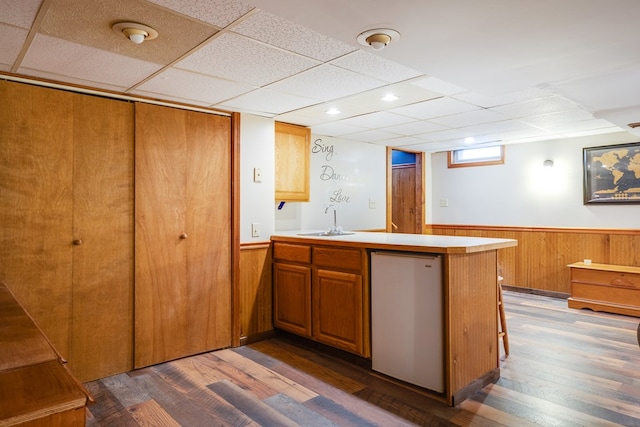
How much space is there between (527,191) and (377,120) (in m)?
2.75

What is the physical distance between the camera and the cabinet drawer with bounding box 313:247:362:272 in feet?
9.61

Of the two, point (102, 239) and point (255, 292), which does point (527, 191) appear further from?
point (102, 239)

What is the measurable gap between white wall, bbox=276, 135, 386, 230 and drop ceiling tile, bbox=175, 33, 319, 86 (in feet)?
5.99

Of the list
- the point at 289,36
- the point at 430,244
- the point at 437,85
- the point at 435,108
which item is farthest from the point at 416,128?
the point at 289,36

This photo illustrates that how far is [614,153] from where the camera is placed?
464cm

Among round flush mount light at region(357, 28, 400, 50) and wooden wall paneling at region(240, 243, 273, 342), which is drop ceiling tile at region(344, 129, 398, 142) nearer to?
wooden wall paneling at region(240, 243, 273, 342)

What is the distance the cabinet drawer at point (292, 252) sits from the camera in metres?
3.34

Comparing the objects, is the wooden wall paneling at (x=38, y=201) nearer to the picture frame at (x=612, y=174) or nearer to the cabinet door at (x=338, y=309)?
the cabinet door at (x=338, y=309)

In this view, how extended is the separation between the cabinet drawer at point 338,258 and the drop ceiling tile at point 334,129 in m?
1.42

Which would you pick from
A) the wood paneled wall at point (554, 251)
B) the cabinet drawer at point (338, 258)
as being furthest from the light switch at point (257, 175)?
the wood paneled wall at point (554, 251)

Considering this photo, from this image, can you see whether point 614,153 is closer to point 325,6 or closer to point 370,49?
point 370,49

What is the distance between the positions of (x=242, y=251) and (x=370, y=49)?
2213mm

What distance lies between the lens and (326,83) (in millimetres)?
2686

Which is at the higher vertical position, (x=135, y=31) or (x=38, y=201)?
(x=135, y=31)
